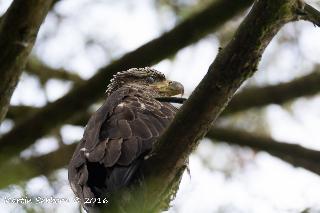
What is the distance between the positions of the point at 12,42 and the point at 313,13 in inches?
87.0

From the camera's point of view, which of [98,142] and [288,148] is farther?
[288,148]

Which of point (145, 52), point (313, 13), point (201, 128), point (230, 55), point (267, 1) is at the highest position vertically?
point (145, 52)

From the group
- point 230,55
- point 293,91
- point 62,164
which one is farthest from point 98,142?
point 293,91

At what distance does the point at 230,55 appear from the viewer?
3.97 metres

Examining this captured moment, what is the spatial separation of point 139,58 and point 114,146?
4.84ft

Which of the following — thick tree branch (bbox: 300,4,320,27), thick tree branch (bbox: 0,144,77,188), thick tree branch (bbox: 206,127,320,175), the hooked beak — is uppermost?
the hooked beak

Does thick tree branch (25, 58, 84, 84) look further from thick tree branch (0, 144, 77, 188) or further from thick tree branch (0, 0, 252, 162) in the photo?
thick tree branch (0, 144, 77, 188)

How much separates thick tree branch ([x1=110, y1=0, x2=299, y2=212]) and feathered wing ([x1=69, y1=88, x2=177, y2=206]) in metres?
0.28

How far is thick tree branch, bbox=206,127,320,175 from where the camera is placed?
592 centimetres

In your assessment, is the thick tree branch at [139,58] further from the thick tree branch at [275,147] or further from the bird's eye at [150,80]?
the bird's eye at [150,80]

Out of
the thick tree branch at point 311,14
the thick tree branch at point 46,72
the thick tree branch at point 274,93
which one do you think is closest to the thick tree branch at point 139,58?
the thick tree branch at point 274,93

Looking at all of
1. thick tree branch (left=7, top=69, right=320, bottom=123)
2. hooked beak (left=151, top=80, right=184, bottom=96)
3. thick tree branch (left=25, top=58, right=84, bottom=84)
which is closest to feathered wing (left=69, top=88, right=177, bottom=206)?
thick tree branch (left=7, top=69, right=320, bottom=123)

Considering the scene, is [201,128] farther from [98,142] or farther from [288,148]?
[288,148]

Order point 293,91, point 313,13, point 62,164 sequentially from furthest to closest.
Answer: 1. point 293,91
2. point 62,164
3. point 313,13
